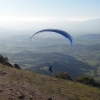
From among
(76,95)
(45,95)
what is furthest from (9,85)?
(76,95)

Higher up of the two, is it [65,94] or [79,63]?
[65,94]

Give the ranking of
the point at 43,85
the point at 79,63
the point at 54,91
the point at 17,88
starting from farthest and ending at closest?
the point at 79,63, the point at 43,85, the point at 54,91, the point at 17,88

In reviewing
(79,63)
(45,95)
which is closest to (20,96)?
(45,95)

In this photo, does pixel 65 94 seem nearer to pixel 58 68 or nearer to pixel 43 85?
pixel 43 85

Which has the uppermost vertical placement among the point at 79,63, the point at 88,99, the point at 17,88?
the point at 17,88

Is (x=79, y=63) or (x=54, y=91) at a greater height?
(x=54, y=91)

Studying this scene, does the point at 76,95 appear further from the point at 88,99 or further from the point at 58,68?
the point at 58,68

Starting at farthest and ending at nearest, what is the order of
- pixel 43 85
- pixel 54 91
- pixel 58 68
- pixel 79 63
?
pixel 79 63, pixel 58 68, pixel 43 85, pixel 54 91

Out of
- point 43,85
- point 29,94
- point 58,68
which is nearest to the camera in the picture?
point 29,94

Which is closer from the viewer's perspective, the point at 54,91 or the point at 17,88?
the point at 17,88
